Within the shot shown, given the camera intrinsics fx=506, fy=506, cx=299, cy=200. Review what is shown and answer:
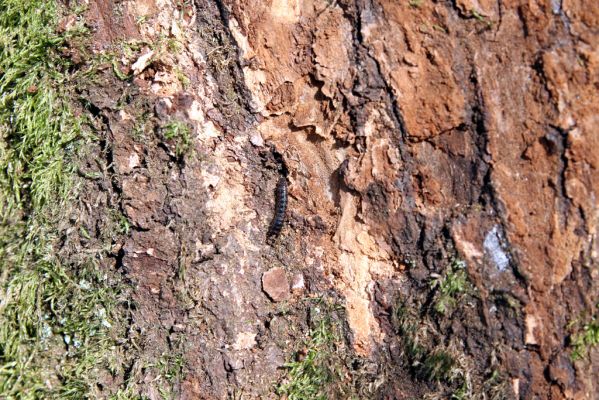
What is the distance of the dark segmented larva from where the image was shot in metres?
2.76

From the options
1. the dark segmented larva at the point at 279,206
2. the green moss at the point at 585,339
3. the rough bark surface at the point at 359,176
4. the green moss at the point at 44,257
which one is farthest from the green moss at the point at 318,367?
the green moss at the point at 585,339

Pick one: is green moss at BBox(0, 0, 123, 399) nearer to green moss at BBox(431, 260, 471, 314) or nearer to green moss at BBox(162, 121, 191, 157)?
green moss at BBox(162, 121, 191, 157)

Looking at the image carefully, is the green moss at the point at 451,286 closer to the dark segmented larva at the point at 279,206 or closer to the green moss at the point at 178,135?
the dark segmented larva at the point at 279,206

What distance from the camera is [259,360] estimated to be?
279cm

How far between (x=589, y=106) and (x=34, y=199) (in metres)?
2.86

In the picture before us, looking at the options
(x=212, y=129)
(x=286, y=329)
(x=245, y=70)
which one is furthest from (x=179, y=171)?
(x=286, y=329)

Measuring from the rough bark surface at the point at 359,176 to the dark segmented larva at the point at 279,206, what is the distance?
6 centimetres

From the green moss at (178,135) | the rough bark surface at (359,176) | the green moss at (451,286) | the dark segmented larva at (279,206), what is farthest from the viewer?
the dark segmented larva at (279,206)

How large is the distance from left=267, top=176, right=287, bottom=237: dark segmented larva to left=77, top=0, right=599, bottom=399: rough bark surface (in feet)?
0.19

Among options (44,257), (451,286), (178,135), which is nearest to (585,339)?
(451,286)

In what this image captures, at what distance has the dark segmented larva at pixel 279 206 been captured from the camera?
2.76 metres

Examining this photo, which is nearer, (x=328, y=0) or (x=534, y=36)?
(x=534, y=36)

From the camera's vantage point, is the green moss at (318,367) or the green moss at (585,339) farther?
the green moss at (318,367)

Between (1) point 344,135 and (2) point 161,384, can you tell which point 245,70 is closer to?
Answer: (1) point 344,135
